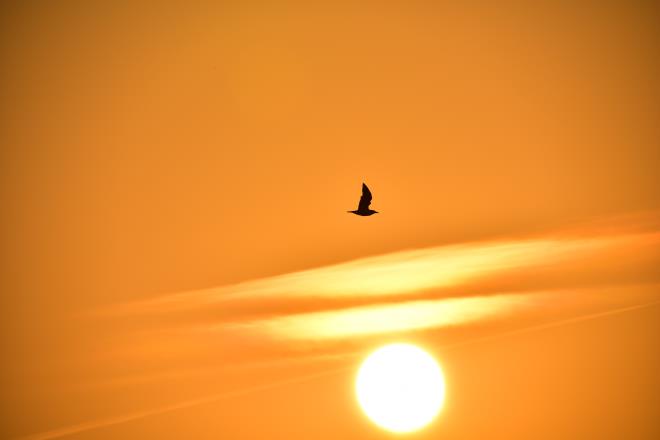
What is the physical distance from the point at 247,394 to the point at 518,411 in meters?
45.0

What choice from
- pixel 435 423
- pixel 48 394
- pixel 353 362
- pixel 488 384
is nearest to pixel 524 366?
pixel 488 384

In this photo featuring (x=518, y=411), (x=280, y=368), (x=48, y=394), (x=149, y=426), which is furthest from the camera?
(x=518, y=411)

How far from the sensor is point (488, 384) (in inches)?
4700

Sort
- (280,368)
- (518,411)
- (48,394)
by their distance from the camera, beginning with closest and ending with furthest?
1. (48,394)
2. (280,368)
3. (518,411)

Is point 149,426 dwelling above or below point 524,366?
below

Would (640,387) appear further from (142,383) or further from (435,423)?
(142,383)

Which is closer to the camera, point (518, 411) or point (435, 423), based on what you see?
point (435, 423)

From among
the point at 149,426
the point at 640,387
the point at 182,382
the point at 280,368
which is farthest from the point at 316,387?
the point at 640,387

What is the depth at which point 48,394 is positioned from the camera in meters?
106

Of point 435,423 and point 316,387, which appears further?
point 435,423

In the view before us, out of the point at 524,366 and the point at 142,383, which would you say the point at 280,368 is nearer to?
the point at 142,383

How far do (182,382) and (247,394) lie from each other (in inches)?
367

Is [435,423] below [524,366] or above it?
below

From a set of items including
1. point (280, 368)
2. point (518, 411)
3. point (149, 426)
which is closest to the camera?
point (280, 368)
